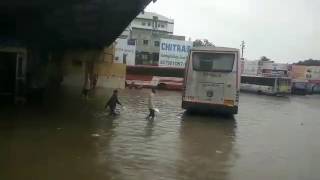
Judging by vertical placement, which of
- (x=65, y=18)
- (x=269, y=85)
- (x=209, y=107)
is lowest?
(x=209, y=107)

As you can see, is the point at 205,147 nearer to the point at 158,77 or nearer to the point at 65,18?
the point at 65,18

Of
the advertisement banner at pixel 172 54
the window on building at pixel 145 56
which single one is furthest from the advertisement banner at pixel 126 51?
the window on building at pixel 145 56

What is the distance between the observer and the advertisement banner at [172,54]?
67.2m

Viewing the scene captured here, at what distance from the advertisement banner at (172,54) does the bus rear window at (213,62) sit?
4140 centimetres

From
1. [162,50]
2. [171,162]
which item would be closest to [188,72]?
[171,162]

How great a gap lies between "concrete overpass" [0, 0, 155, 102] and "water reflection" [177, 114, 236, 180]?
5.29 meters

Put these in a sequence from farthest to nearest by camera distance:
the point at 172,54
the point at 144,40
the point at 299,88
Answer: the point at 144,40, the point at 299,88, the point at 172,54

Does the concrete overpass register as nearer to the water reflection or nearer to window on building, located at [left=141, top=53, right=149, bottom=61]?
the water reflection

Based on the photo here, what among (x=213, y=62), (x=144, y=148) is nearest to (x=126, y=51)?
(x=213, y=62)

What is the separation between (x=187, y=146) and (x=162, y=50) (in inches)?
2060

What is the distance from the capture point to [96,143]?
14.5 m

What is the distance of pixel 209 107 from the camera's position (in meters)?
25.1

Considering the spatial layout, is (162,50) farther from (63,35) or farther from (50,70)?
(63,35)

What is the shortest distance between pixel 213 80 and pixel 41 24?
9411 mm
